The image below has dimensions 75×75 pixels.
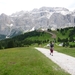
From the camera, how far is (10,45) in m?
151

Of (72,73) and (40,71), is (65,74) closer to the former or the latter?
(72,73)

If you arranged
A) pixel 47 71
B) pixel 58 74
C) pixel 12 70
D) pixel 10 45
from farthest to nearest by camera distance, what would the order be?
pixel 10 45 → pixel 12 70 → pixel 47 71 → pixel 58 74

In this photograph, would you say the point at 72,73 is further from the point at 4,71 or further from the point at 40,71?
the point at 4,71

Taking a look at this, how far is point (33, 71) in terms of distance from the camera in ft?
87.5

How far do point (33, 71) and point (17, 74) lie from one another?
2202 mm

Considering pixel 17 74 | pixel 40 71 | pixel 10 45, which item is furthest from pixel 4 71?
pixel 10 45

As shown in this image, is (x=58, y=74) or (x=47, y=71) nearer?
(x=58, y=74)

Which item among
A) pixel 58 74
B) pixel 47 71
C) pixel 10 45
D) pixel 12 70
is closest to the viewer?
pixel 58 74

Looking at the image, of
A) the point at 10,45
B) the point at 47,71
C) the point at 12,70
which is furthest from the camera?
the point at 10,45

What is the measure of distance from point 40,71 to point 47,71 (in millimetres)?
944

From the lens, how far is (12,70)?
28.5 metres

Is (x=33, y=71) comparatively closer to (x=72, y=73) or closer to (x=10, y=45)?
(x=72, y=73)

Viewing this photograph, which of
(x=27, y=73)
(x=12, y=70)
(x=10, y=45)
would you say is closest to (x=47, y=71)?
(x=27, y=73)

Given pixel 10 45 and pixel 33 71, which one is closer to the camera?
pixel 33 71
